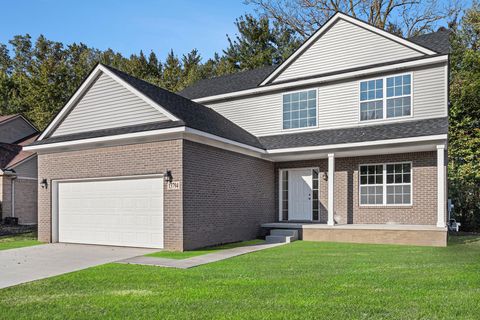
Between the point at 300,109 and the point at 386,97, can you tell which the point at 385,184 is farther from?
the point at 300,109

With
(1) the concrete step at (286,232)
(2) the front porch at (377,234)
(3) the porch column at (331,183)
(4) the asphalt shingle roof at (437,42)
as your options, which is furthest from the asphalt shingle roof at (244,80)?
(2) the front porch at (377,234)

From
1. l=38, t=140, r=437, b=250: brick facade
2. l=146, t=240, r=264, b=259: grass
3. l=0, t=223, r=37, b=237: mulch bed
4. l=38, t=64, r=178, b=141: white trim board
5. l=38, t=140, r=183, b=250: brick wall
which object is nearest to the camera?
l=146, t=240, r=264, b=259: grass

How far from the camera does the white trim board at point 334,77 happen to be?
13.6 metres

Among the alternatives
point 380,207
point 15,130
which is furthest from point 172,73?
point 380,207

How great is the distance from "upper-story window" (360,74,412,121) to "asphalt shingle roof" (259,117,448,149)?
1.65ft

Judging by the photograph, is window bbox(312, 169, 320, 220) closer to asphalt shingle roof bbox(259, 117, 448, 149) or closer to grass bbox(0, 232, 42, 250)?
asphalt shingle roof bbox(259, 117, 448, 149)

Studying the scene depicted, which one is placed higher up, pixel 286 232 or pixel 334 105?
pixel 334 105

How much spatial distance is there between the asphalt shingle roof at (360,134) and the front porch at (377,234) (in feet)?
9.39

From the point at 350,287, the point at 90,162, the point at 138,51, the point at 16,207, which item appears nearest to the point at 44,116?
the point at 138,51

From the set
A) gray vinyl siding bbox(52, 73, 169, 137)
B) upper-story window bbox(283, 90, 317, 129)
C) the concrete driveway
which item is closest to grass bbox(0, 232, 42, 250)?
the concrete driveway

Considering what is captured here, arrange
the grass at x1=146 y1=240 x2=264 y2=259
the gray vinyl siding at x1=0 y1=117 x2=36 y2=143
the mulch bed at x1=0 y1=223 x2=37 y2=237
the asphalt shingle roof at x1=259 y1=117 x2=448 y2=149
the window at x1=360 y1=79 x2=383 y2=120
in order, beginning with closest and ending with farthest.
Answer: the grass at x1=146 y1=240 x2=264 y2=259
the asphalt shingle roof at x1=259 y1=117 x2=448 y2=149
the window at x1=360 y1=79 x2=383 y2=120
the mulch bed at x1=0 y1=223 x2=37 y2=237
the gray vinyl siding at x1=0 y1=117 x2=36 y2=143

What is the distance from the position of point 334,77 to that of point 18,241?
1331cm

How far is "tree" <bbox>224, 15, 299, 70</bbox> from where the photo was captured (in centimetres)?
3494

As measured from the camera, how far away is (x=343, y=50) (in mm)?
15633
